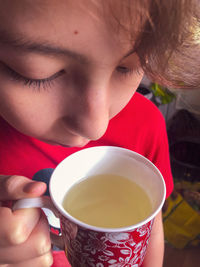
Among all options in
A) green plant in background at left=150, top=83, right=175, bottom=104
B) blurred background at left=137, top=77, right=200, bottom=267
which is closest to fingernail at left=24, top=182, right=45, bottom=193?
blurred background at left=137, top=77, right=200, bottom=267

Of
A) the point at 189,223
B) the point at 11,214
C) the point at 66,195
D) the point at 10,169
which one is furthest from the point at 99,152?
the point at 189,223

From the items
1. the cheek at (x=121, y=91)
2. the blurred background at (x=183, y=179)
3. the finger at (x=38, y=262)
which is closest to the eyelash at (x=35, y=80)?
the cheek at (x=121, y=91)

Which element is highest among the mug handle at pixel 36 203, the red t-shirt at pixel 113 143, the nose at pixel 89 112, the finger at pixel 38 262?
the nose at pixel 89 112

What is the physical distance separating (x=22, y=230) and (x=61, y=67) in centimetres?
30

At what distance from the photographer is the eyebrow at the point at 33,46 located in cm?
37

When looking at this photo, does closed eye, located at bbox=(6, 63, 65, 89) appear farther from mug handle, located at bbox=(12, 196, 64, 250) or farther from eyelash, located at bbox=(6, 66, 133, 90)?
mug handle, located at bbox=(12, 196, 64, 250)

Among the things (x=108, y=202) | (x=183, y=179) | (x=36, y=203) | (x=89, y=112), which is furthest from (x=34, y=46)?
(x=183, y=179)

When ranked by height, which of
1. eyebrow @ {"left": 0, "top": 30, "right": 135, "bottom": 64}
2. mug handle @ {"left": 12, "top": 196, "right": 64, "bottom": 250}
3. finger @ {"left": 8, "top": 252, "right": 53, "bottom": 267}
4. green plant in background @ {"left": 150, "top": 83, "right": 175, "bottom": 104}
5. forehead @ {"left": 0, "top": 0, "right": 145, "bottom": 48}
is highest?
forehead @ {"left": 0, "top": 0, "right": 145, "bottom": 48}

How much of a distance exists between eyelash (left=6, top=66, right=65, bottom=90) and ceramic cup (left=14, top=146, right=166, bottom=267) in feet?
0.56

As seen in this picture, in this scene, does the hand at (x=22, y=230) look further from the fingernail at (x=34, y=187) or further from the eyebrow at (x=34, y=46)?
the eyebrow at (x=34, y=46)

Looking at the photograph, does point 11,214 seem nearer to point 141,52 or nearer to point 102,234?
point 102,234

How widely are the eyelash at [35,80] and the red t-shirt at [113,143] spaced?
0.36 metres

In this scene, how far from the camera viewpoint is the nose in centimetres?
45

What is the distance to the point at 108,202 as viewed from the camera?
58 cm
